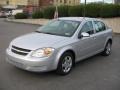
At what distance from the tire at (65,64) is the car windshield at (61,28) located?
0.70 metres

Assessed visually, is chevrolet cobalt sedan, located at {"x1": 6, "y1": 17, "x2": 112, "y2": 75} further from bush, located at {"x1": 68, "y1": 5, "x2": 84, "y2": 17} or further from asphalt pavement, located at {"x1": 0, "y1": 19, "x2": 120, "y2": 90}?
bush, located at {"x1": 68, "y1": 5, "x2": 84, "y2": 17}

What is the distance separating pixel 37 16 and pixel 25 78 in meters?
23.3

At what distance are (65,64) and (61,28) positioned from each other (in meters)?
1.33

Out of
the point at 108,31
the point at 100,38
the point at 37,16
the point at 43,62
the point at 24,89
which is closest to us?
the point at 24,89

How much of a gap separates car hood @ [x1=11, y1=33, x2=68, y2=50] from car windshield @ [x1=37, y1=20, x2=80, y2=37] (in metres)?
0.35

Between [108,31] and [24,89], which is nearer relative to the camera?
[24,89]

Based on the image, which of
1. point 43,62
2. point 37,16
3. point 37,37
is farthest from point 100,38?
point 37,16

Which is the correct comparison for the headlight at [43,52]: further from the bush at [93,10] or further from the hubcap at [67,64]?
the bush at [93,10]

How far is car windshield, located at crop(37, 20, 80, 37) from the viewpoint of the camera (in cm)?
685

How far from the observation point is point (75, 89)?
5.39 m

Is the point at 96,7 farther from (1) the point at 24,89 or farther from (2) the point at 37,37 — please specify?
(1) the point at 24,89

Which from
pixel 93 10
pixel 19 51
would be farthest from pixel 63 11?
pixel 19 51

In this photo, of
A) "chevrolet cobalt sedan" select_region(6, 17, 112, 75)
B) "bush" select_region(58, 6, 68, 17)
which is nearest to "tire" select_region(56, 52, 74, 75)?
"chevrolet cobalt sedan" select_region(6, 17, 112, 75)

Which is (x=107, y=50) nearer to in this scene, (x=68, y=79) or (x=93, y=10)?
(x=68, y=79)
